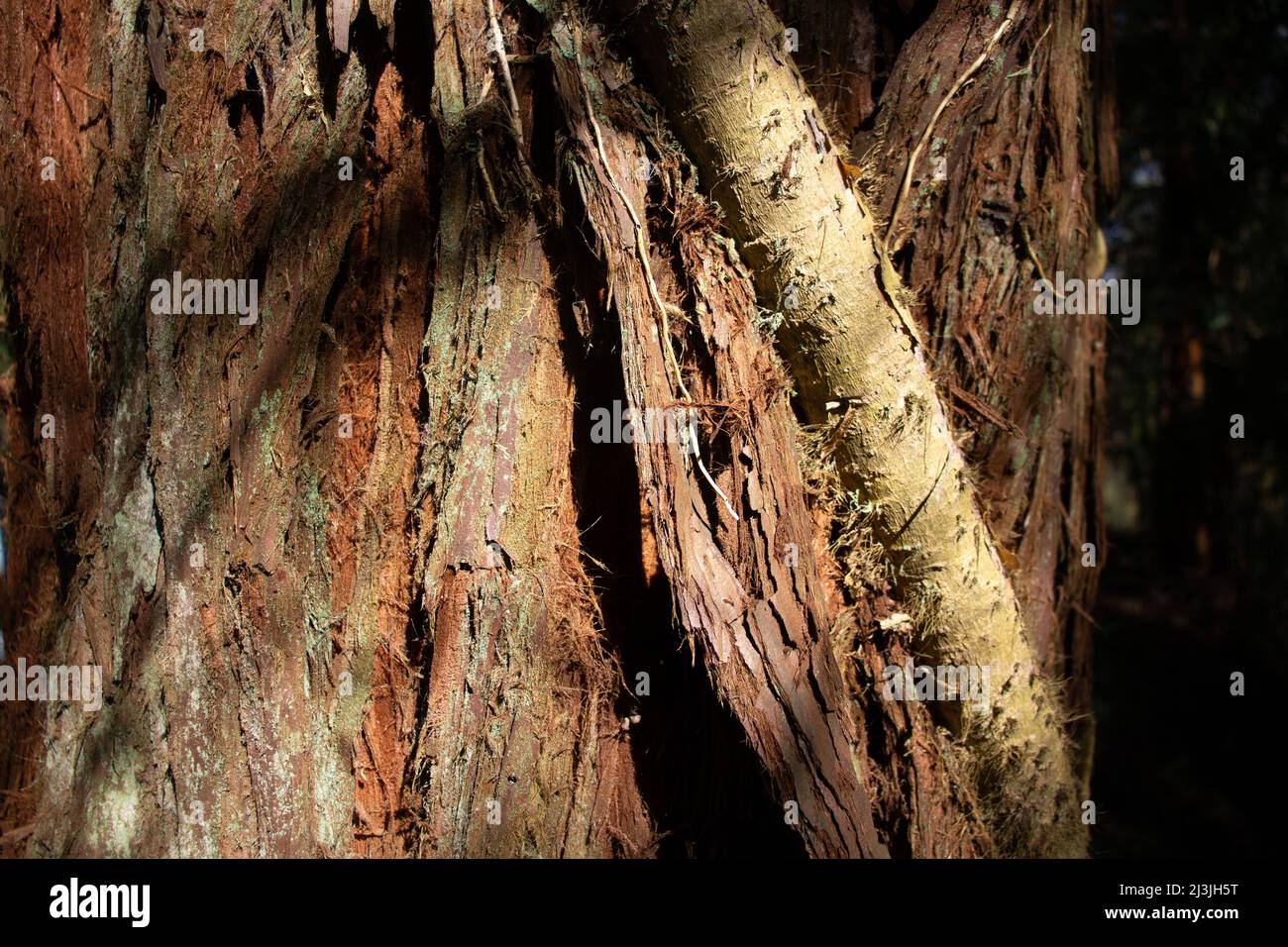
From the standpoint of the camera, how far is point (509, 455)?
5.21 ft

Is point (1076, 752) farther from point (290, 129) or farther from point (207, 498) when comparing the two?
point (290, 129)

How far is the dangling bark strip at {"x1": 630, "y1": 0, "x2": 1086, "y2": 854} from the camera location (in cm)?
158

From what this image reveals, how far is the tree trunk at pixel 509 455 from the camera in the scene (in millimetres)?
1579

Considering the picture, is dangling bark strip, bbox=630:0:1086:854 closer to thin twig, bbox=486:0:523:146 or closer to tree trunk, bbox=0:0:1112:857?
tree trunk, bbox=0:0:1112:857

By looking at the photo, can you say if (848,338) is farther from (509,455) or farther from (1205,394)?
(1205,394)

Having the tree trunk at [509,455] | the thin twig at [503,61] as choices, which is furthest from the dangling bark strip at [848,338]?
the thin twig at [503,61]

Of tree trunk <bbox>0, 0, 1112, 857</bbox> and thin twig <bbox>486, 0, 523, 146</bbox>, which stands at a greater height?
thin twig <bbox>486, 0, 523, 146</bbox>

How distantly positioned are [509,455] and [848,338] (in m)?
0.68

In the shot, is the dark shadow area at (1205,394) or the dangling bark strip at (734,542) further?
the dark shadow area at (1205,394)

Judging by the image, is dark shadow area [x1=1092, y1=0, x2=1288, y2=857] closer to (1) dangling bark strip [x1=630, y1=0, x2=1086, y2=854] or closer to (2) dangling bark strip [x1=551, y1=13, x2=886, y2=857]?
(1) dangling bark strip [x1=630, y1=0, x2=1086, y2=854]

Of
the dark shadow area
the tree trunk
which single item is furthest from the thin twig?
the dark shadow area

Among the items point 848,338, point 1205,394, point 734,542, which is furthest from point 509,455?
point 1205,394

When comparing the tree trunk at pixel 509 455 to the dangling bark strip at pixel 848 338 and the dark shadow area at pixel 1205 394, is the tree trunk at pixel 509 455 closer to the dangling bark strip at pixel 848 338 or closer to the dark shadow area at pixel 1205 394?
the dangling bark strip at pixel 848 338

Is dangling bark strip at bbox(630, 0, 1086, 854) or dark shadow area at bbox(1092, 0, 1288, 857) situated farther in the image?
dark shadow area at bbox(1092, 0, 1288, 857)
